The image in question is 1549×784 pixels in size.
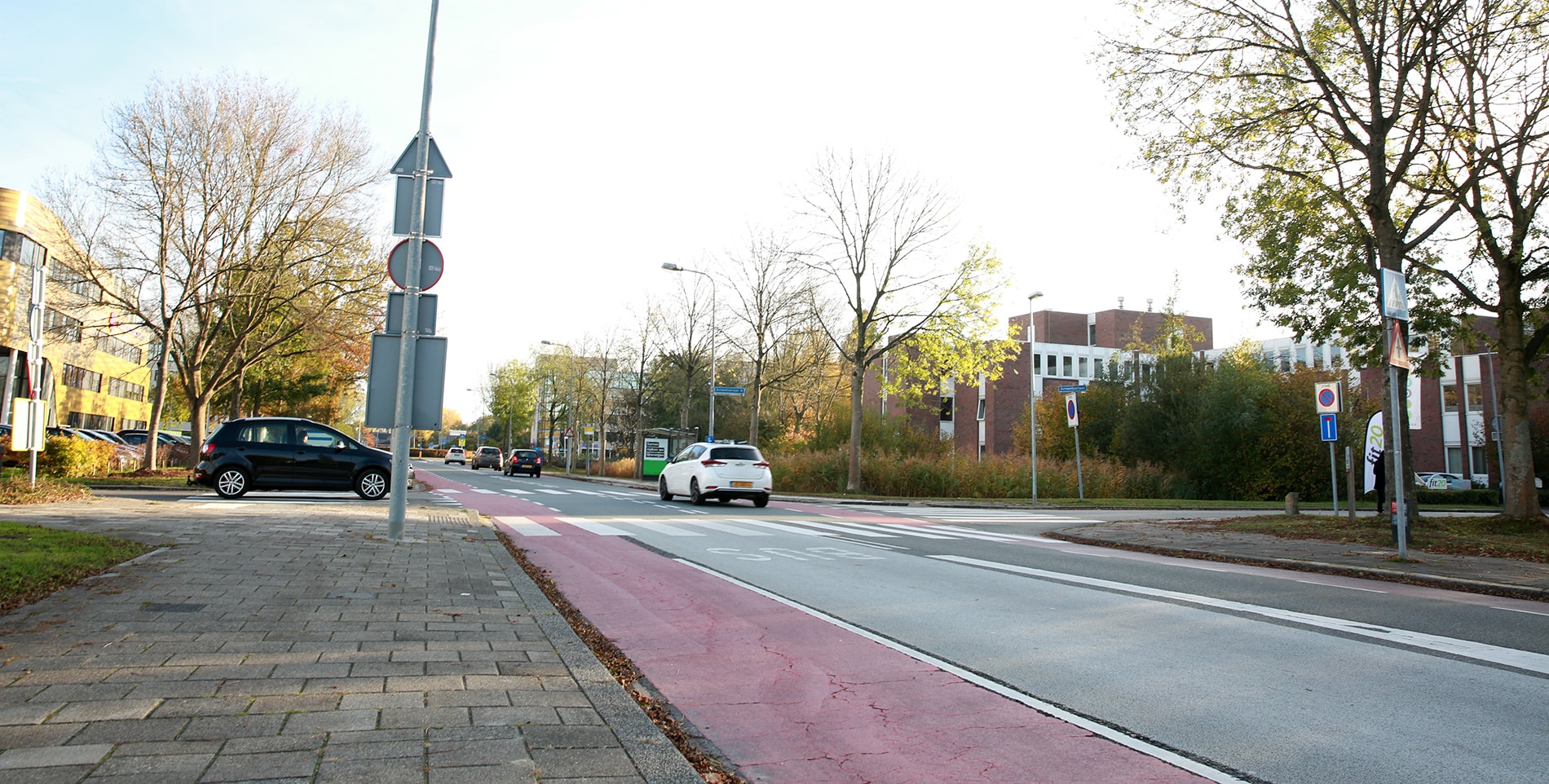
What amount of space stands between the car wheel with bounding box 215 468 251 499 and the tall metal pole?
331 inches

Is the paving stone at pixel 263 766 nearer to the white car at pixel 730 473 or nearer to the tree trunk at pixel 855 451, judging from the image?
the white car at pixel 730 473

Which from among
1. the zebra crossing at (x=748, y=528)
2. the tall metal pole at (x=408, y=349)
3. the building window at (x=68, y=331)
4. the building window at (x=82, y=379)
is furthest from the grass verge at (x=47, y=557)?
the building window at (x=82, y=379)

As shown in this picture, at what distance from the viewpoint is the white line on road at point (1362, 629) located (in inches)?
232

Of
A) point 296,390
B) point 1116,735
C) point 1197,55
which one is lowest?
point 1116,735

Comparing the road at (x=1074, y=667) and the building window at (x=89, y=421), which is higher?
the building window at (x=89, y=421)

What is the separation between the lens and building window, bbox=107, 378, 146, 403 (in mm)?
62031

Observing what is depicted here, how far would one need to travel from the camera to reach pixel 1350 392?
40781 millimetres

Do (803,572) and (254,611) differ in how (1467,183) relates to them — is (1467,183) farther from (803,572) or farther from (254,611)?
(254,611)

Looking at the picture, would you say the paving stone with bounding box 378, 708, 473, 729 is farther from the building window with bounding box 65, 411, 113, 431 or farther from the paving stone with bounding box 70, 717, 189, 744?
the building window with bounding box 65, 411, 113, 431

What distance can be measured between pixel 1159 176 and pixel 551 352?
195ft

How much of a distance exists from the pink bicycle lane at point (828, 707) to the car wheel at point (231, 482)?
41.2 feet

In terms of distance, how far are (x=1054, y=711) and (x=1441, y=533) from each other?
13.3 meters

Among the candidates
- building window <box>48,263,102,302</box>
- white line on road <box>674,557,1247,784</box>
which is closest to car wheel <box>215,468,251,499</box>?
building window <box>48,263,102,302</box>

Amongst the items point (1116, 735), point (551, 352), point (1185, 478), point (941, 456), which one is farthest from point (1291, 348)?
point (1116, 735)
